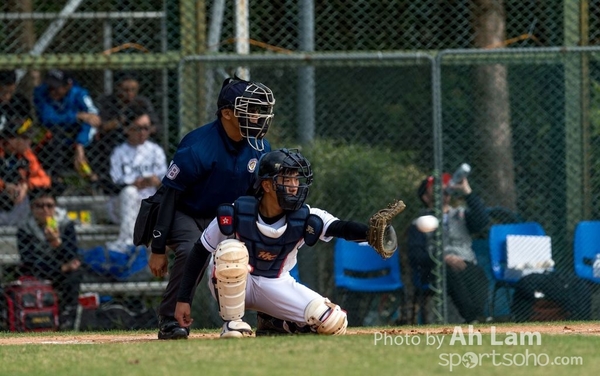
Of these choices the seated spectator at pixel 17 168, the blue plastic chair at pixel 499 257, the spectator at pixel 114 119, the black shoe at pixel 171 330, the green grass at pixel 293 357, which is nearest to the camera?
the green grass at pixel 293 357

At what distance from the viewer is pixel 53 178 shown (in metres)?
9.58

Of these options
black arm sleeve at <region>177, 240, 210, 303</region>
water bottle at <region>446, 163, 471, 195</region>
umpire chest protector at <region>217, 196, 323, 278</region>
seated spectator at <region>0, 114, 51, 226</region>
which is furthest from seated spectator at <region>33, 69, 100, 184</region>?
umpire chest protector at <region>217, 196, 323, 278</region>

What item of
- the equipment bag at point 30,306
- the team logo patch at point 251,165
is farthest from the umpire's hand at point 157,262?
the equipment bag at point 30,306

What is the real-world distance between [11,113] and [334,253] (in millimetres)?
3008

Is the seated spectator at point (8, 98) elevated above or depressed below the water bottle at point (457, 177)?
above

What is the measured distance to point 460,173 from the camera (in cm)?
921

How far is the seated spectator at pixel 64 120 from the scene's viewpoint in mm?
9570

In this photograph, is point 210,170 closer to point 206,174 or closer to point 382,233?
point 206,174

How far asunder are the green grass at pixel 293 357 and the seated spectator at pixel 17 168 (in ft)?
12.3

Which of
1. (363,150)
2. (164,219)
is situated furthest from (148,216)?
(363,150)

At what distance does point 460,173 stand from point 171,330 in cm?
375

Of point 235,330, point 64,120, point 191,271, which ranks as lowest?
point 235,330

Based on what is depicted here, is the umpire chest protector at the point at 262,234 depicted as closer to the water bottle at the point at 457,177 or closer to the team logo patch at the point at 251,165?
the team logo patch at the point at 251,165

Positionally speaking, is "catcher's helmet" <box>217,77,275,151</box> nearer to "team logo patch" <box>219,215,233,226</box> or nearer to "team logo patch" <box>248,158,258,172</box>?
"team logo patch" <box>248,158,258,172</box>
